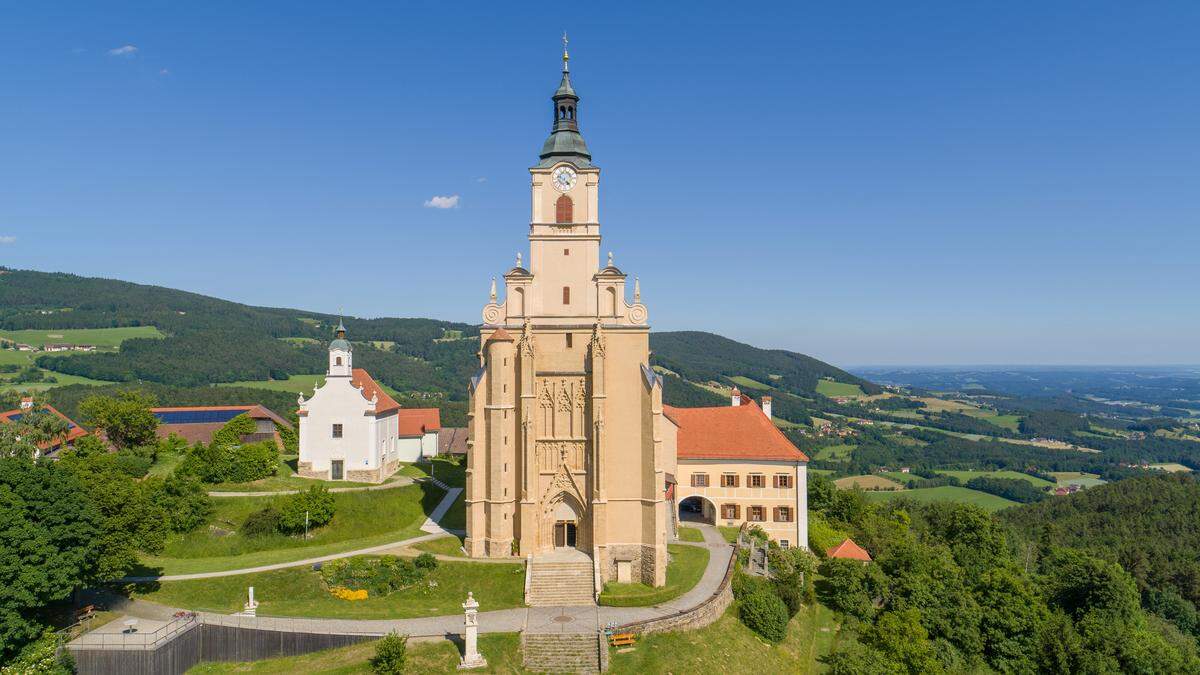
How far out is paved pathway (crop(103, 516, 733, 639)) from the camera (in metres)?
31.0

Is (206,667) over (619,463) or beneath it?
beneath

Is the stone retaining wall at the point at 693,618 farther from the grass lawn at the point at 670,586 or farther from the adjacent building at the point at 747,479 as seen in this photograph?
the adjacent building at the point at 747,479

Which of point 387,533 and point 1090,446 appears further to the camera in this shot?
point 1090,446

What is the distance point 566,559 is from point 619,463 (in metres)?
6.23

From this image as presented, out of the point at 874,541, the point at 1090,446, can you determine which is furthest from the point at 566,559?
the point at 1090,446

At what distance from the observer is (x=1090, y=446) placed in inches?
7825

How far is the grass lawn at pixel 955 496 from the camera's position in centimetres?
11406

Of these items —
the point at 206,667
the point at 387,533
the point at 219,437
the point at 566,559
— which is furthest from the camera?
the point at 219,437

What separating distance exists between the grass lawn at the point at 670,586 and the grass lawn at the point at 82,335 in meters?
141

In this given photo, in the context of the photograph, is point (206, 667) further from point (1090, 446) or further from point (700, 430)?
point (1090, 446)

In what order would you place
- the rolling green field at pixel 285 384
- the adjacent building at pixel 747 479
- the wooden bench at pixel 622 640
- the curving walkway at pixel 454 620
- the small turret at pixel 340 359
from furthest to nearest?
the rolling green field at pixel 285 384, the small turret at pixel 340 359, the adjacent building at pixel 747 479, the wooden bench at pixel 622 640, the curving walkway at pixel 454 620

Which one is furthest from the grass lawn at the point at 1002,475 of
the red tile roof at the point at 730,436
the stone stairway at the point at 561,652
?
the stone stairway at the point at 561,652

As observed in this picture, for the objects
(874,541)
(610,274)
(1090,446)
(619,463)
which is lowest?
(1090,446)

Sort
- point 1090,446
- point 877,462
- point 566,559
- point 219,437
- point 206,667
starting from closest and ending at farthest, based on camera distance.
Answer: point 206,667, point 566,559, point 219,437, point 877,462, point 1090,446
